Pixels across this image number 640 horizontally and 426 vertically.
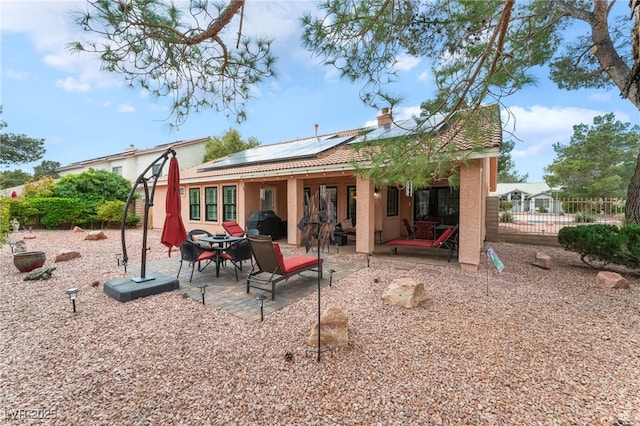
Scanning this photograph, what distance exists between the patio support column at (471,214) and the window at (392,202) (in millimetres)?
5324

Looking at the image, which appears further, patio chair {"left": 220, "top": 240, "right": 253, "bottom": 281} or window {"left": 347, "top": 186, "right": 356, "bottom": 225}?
window {"left": 347, "top": 186, "right": 356, "bottom": 225}

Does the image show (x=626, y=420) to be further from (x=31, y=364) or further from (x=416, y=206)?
(x=416, y=206)

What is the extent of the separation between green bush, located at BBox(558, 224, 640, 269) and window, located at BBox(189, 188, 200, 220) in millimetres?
14077

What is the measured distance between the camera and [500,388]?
2.57m

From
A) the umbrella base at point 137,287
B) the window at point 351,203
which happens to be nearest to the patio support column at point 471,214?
the window at point 351,203

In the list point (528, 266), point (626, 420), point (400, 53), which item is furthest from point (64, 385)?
point (528, 266)

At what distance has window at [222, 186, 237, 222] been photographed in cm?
1198

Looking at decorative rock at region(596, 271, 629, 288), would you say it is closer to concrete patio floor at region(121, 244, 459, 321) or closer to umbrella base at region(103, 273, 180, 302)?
concrete patio floor at region(121, 244, 459, 321)

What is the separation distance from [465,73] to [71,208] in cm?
1993

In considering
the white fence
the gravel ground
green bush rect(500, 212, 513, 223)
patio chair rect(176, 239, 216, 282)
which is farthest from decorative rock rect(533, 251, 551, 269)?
green bush rect(500, 212, 513, 223)

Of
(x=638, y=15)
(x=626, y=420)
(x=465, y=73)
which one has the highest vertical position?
(x=465, y=73)

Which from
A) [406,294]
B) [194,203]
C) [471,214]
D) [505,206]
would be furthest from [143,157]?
[505,206]

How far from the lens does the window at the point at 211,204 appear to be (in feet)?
41.7

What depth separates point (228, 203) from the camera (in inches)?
480
